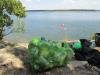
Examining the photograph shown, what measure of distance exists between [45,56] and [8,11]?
6.07 meters

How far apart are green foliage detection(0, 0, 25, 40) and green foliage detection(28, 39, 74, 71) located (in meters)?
5.41

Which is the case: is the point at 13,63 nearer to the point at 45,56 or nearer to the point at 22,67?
the point at 22,67

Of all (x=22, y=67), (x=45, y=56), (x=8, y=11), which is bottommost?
(x=22, y=67)

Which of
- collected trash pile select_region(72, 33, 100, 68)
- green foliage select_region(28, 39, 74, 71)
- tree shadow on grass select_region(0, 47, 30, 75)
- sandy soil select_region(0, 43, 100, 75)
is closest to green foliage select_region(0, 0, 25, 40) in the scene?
collected trash pile select_region(72, 33, 100, 68)

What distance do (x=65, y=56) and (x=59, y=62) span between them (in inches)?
9.6

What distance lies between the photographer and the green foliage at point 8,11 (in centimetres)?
1195

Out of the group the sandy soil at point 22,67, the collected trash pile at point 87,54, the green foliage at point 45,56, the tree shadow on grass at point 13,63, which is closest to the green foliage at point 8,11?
the collected trash pile at point 87,54

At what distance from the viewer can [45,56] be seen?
6586 millimetres

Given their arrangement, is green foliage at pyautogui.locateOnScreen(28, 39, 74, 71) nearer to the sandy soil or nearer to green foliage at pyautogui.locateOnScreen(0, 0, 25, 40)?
the sandy soil

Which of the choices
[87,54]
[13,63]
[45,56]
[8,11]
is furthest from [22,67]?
[8,11]

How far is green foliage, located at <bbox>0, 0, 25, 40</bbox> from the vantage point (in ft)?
39.2

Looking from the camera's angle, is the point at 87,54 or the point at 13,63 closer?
the point at 13,63

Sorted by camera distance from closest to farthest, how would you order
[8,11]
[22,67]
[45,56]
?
[45,56] → [22,67] → [8,11]

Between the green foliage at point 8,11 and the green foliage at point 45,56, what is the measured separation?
17.7ft
